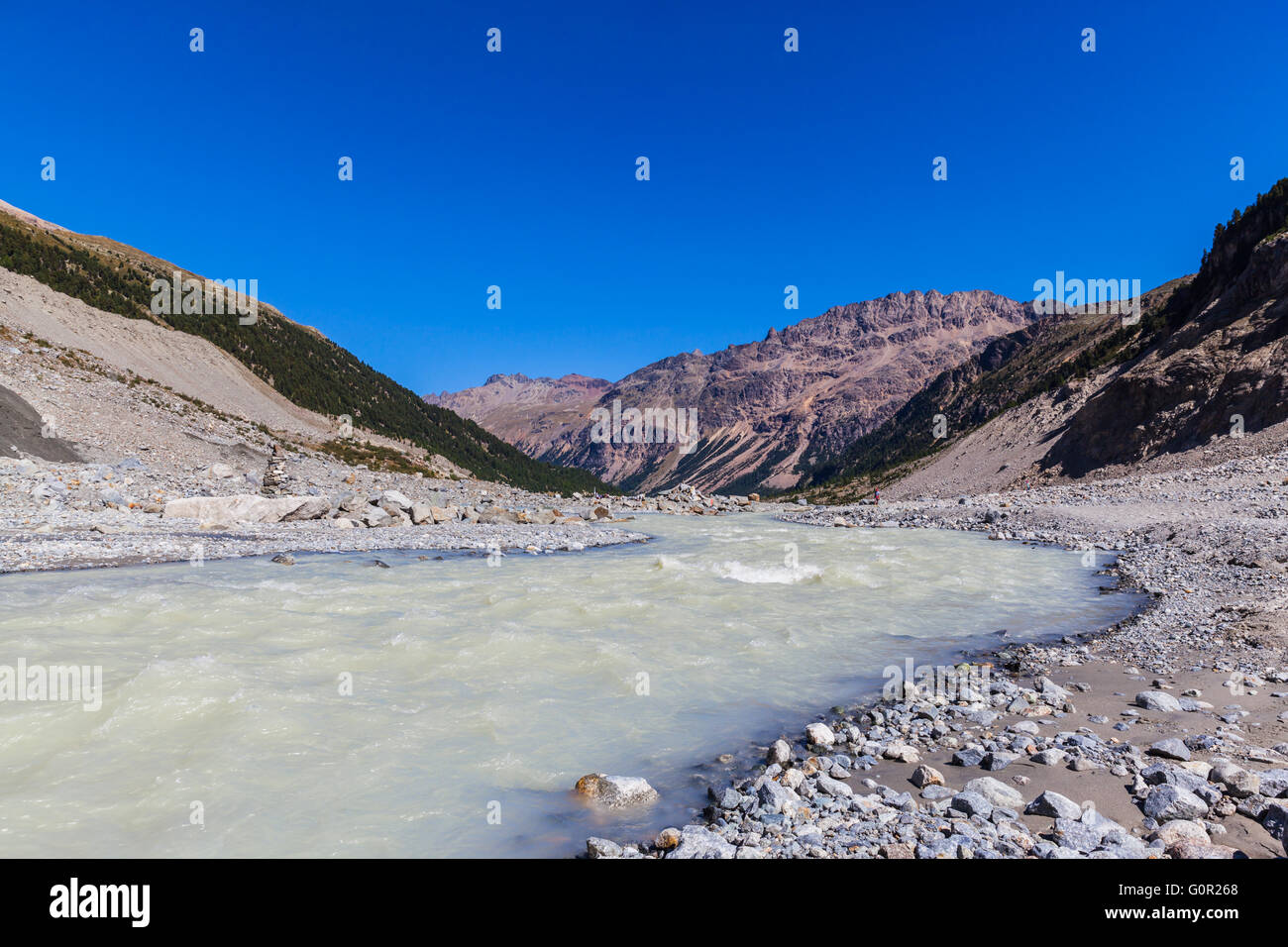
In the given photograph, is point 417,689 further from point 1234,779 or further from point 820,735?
point 1234,779

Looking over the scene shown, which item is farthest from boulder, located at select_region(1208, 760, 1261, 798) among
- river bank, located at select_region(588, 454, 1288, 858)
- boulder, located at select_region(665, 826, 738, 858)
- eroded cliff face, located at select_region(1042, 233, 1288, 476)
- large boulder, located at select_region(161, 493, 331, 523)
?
eroded cliff face, located at select_region(1042, 233, 1288, 476)

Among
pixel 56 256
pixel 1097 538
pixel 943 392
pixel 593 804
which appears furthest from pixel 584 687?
pixel 943 392

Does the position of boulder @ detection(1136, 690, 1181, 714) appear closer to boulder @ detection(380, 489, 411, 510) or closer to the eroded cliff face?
boulder @ detection(380, 489, 411, 510)

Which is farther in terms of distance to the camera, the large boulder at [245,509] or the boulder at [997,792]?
the large boulder at [245,509]

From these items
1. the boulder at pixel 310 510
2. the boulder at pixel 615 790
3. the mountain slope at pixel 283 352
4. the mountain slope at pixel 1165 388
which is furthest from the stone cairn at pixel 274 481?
the mountain slope at pixel 1165 388

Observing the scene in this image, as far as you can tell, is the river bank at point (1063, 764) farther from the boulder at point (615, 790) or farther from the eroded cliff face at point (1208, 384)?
the eroded cliff face at point (1208, 384)

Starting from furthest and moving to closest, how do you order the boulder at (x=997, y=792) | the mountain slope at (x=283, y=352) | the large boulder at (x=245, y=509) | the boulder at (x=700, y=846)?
the mountain slope at (x=283, y=352) < the large boulder at (x=245, y=509) < the boulder at (x=997, y=792) < the boulder at (x=700, y=846)
